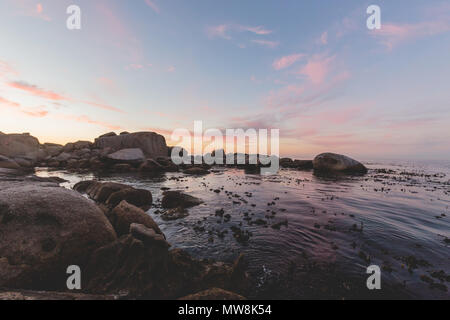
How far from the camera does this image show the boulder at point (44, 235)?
15.3 ft

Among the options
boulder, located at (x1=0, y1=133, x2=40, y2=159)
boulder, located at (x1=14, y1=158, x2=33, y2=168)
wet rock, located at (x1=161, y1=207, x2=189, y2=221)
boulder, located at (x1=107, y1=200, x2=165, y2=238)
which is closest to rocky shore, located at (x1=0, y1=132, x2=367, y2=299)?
boulder, located at (x1=107, y1=200, x2=165, y2=238)

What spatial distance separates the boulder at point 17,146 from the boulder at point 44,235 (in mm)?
57014

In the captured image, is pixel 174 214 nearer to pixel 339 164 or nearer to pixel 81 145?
pixel 339 164

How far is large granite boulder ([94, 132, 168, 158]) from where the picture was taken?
4878 cm

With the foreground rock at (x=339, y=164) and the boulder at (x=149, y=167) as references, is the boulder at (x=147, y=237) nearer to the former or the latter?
the boulder at (x=149, y=167)

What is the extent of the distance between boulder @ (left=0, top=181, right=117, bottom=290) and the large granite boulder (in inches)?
1827

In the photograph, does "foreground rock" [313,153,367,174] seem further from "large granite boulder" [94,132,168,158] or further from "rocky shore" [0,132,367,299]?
"large granite boulder" [94,132,168,158]

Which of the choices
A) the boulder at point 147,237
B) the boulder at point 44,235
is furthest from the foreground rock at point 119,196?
the boulder at point 147,237

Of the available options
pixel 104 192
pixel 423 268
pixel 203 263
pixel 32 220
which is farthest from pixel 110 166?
pixel 423 268

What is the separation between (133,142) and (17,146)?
115 feet
